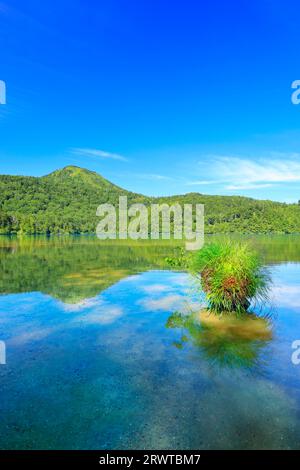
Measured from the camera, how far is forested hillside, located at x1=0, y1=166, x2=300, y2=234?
126956mm

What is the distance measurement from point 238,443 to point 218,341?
152 inches

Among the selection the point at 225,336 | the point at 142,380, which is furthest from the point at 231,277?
the point at 142,380

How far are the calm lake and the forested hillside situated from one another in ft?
354

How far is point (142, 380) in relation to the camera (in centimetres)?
600

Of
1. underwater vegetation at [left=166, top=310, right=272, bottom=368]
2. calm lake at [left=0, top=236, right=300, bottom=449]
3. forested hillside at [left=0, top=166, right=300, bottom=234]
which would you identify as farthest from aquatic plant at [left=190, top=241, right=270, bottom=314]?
forested hillside at [left=0, top=166, right=300, bottom=234]

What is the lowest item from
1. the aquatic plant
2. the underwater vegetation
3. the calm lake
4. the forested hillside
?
the calm lake

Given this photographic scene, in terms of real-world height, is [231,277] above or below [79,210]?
below

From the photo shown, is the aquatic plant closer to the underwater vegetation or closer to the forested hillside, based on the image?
the underwater vegetation

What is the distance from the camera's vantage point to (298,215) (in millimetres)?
159625

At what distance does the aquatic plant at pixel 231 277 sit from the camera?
407 inches

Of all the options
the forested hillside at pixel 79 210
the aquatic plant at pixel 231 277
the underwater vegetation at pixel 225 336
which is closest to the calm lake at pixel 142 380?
the underwater vegetation at pixel 225 336

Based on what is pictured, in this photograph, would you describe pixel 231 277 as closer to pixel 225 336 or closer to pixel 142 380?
pixel 225 336

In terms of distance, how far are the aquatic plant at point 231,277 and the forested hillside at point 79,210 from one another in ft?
355

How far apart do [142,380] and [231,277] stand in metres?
5.17
